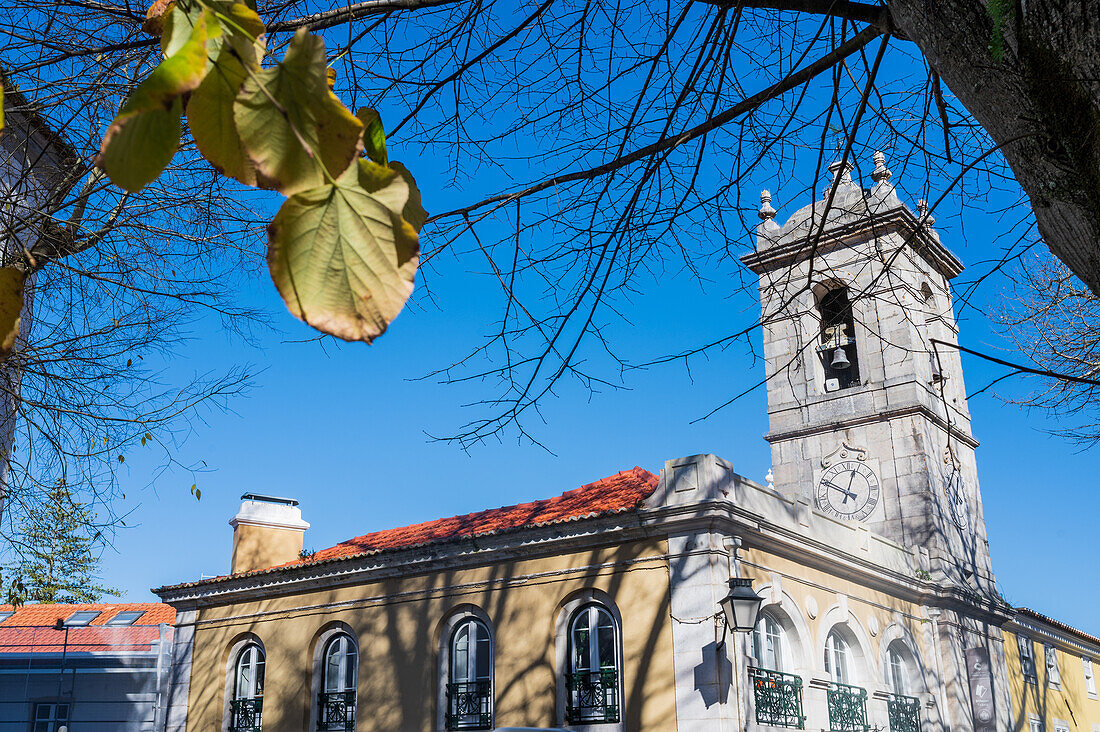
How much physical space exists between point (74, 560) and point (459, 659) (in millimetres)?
24897

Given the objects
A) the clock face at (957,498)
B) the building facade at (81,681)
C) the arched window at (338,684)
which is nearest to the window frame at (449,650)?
the arched window at (338,684)

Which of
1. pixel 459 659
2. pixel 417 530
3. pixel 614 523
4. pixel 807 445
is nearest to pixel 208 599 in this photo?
pixel 417 530

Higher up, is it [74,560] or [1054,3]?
[74,560]

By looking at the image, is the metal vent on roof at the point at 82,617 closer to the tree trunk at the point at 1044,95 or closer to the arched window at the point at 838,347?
the arched window at the point at 838,347

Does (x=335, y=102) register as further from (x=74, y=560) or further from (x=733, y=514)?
(x=74, y=560)

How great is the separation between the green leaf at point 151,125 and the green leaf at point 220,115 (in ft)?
0.14

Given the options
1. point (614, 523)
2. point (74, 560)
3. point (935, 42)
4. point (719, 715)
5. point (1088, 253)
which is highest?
point (74, 560)

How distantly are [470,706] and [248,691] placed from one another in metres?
5.61

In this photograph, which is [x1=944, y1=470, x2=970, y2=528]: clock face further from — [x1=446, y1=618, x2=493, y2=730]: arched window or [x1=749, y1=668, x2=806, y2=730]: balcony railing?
[x1=446, y1=618, x2=493, y2=730]: arched window

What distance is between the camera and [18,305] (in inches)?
37.6

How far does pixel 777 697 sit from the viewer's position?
45.5 feet

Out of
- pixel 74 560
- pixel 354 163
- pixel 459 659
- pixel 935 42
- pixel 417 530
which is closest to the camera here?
pixel 354 163

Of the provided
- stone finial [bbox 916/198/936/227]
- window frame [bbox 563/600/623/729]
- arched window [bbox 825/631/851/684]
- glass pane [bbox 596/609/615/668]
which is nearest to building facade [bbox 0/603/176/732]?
window frame [bbox 563/600/623/729]

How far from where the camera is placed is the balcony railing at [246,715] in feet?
58.6
